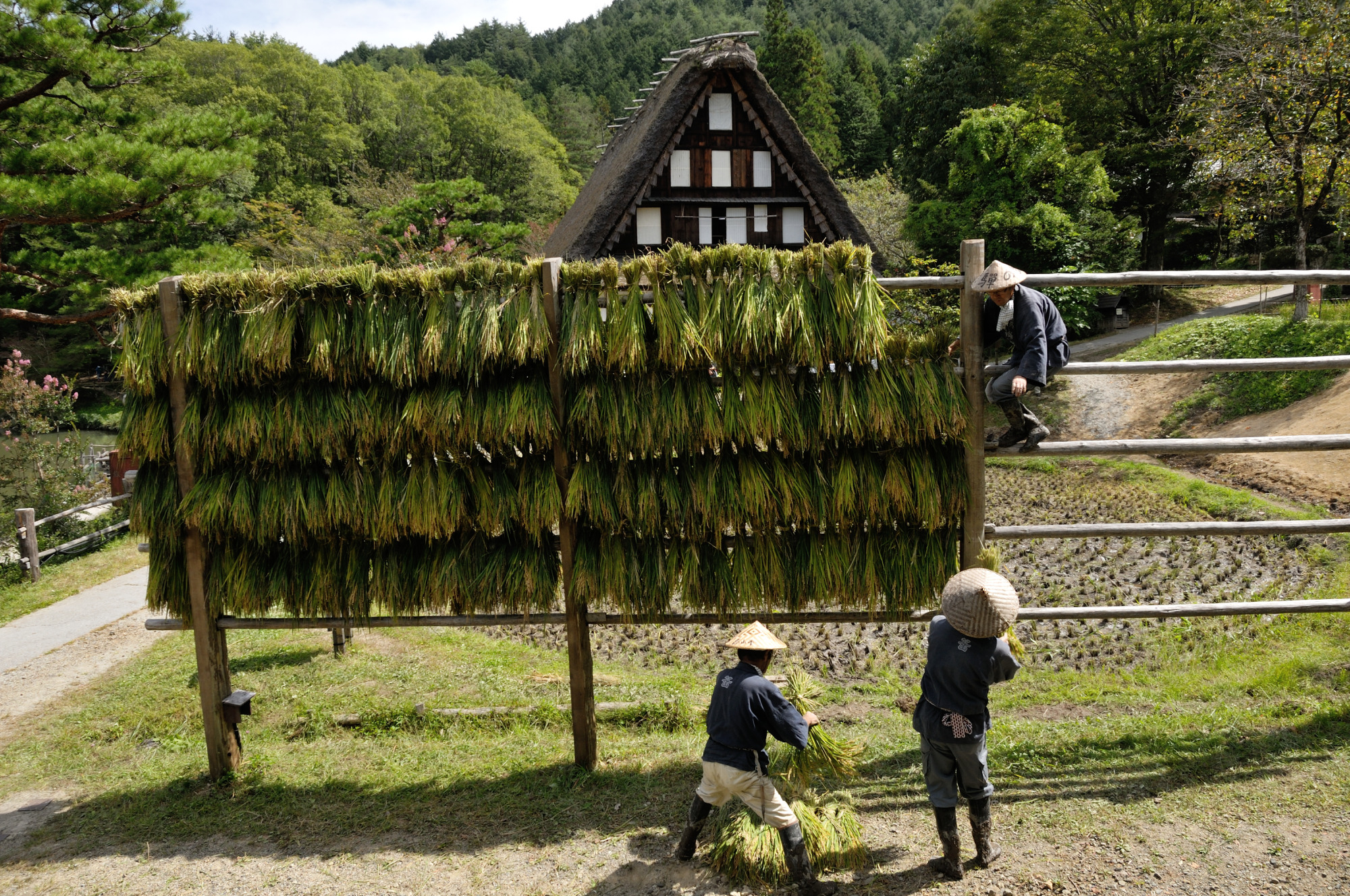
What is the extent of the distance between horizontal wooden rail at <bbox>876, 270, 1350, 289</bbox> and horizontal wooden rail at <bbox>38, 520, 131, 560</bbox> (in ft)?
37.3

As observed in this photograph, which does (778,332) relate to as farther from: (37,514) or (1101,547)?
(37,514)

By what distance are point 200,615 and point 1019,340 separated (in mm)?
4544

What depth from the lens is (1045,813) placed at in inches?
156

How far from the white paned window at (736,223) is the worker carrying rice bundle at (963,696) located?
13.0 metres

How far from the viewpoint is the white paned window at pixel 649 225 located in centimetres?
1572

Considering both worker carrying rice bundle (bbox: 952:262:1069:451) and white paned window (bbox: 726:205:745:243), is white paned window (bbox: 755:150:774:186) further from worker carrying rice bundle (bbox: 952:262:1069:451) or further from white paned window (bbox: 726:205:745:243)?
worker carrying rice bundle (bbox: 952:262:1069:451)

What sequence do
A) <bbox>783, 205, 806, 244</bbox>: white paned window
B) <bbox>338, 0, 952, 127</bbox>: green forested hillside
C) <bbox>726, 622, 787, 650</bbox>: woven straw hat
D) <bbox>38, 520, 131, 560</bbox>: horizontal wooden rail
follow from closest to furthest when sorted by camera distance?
<bbox>726, 622, 787, 650</bbox>: woven straw hat
<bbox>38, 520, 131, 560</bbox>: horizontal wooden rail
<bbox>783, 205, 806, 244</bbox>: white paned window
<bbox>338, 0, 952, 127</bbox>: green forested hillside

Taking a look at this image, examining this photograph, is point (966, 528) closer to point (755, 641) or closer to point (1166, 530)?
point (1166, 530)

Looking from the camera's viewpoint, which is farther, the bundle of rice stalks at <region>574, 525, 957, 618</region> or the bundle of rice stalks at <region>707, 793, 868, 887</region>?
the bundle of rice stalks at <region>574, 525, 957, 618</region>

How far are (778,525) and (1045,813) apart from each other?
71.5 inches

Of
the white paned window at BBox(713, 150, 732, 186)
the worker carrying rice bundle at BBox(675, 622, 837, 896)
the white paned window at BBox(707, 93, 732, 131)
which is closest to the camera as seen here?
the worker carrying rice bundle at BBox(675, 622, 837, 896)

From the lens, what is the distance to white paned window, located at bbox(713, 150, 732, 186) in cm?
1537

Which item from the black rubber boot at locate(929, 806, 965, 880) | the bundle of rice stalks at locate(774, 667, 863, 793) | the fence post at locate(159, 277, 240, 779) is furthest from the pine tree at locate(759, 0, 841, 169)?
the black rubber boot at locate(929, 806, 965, 880)

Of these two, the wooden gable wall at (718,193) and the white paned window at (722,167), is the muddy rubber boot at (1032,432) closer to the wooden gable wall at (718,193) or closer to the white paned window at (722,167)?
the wooden gable wall at (718,193)
